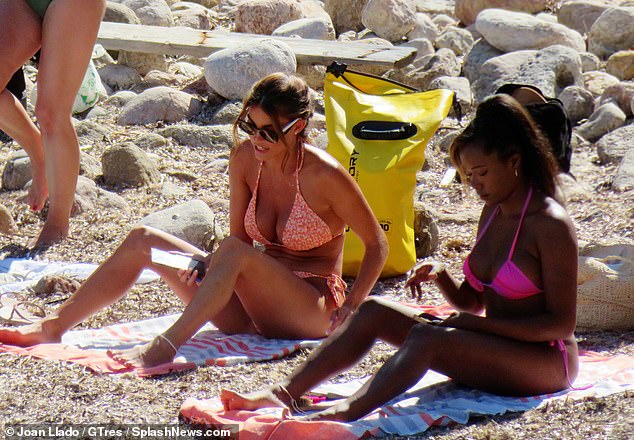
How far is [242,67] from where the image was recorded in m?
8.11

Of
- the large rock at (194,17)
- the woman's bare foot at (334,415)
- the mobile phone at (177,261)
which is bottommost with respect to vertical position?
the large rock at (194,17)

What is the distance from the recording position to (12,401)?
3.45 metres

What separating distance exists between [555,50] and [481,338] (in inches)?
220

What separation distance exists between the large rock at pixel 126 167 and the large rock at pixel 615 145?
9.34 feet

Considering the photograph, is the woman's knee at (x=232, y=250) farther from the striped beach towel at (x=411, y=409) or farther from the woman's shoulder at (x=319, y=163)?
the striped beach towel at (x=411, y=409)

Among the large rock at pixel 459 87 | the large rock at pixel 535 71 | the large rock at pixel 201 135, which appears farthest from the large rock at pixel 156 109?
the large rock at pixel 535 71

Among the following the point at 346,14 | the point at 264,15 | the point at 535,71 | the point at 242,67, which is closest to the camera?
the point at 242,67

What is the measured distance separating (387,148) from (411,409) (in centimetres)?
207

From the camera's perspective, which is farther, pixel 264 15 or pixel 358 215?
pixel 264 15

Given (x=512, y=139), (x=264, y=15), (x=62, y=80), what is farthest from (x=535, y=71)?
(x=512, y=139)

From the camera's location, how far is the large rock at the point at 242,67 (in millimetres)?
8094

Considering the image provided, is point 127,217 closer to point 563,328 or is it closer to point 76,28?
point 76,28

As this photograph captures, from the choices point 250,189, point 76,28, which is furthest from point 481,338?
point 76,28

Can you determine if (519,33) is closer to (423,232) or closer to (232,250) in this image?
(423,232)
